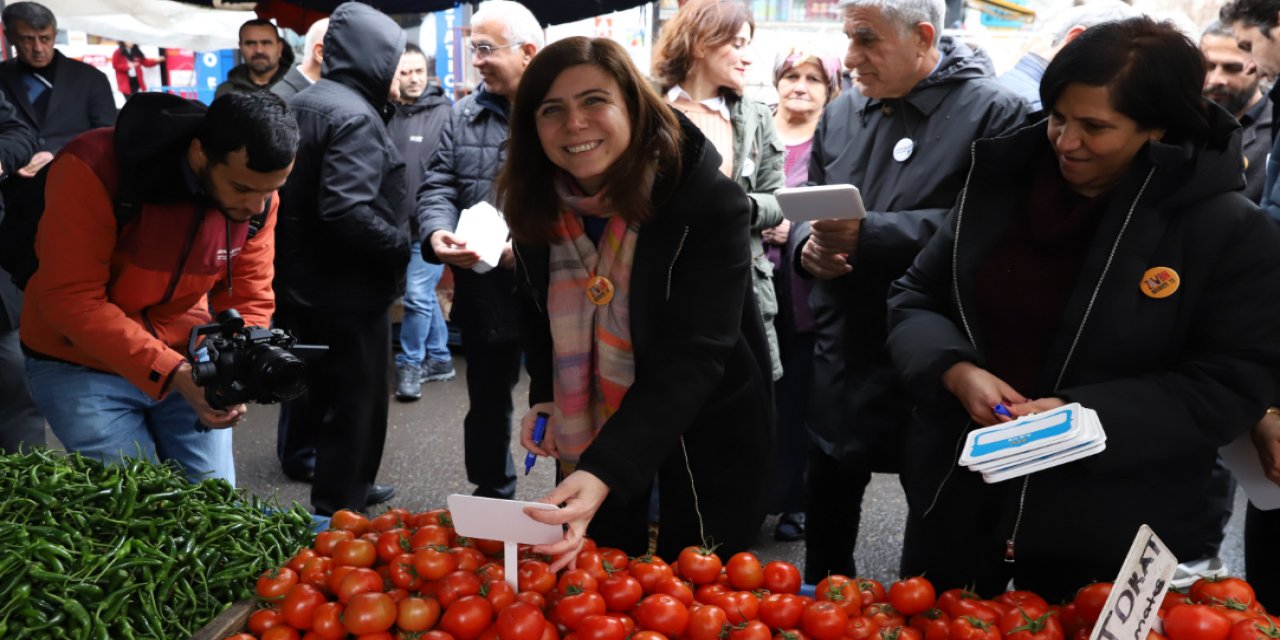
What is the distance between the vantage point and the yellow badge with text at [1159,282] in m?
1.60

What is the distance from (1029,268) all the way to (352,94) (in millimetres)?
2324

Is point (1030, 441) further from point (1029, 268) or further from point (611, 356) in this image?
point (611, 356)

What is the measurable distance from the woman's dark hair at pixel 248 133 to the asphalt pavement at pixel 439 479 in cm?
156

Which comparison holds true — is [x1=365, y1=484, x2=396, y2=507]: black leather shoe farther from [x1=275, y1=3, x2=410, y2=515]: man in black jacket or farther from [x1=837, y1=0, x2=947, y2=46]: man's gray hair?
[x1=837, y1=0, x2=947, y2=46]: man's gray hair

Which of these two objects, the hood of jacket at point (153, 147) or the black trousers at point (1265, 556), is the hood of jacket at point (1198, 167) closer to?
the black trousers at point (1265, 556)

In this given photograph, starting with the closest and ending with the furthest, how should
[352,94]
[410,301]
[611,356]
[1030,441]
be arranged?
[1030,441] → [611,356] → [352,94] → [410,301]

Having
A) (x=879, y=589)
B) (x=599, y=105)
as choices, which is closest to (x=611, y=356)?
(x=599, y=105)

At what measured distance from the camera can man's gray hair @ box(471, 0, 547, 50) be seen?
331cm

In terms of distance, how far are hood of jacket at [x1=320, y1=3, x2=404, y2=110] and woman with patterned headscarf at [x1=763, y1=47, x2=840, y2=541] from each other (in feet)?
4.61

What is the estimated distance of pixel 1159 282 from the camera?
1609 millimetres

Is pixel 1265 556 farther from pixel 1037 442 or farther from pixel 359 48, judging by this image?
pixel 359 48

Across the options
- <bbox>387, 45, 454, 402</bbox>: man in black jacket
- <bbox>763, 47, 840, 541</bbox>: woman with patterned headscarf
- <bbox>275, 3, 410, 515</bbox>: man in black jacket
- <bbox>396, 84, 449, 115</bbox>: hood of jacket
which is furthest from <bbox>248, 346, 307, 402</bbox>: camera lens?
<bbox>396, 84, 449, 115</bbox>: hood of jacket

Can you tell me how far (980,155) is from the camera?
1.80 metres


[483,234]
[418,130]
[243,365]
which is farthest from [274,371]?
[418,130]
